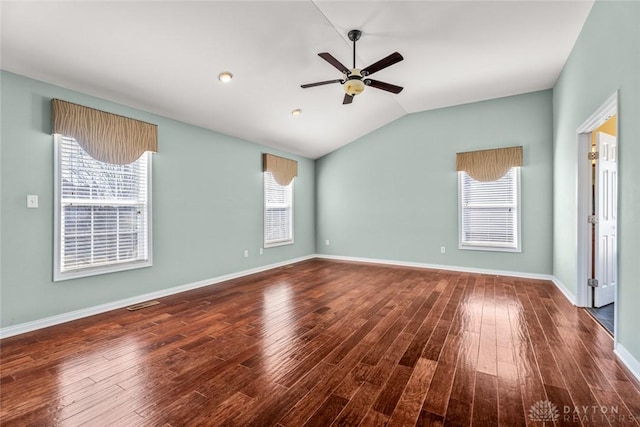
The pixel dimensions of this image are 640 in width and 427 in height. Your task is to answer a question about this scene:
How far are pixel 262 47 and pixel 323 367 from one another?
3.23 meters

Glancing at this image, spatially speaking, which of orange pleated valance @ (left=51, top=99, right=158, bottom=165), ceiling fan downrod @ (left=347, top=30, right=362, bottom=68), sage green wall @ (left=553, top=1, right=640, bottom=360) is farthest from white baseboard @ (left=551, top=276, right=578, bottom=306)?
orange pleated valance @ (left=51, top=99, right=158, bottom=165)

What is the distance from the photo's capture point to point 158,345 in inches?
100

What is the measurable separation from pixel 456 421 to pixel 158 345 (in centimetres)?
239

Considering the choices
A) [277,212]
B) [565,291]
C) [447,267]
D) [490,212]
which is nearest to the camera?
[565,291]

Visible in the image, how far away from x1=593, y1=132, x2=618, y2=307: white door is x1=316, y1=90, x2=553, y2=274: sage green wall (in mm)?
1283

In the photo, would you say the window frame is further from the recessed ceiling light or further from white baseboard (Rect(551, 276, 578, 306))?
white baseboard (Rect(551, 276, 578, 306))

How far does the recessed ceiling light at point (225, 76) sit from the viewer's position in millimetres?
3457

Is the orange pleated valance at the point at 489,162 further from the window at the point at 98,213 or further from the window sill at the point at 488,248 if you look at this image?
the window at the point at 98,213

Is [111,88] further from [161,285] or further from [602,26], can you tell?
[602,26]

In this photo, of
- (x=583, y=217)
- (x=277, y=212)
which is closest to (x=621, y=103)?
(x=583, y=217)

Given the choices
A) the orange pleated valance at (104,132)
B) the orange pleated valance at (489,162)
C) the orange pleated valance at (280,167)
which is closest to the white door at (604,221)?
the orange pleated valance at (489,162)

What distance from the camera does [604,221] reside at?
334 cm

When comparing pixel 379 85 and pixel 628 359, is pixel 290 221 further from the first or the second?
pixel 628 359

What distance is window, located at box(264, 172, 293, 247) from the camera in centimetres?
586
